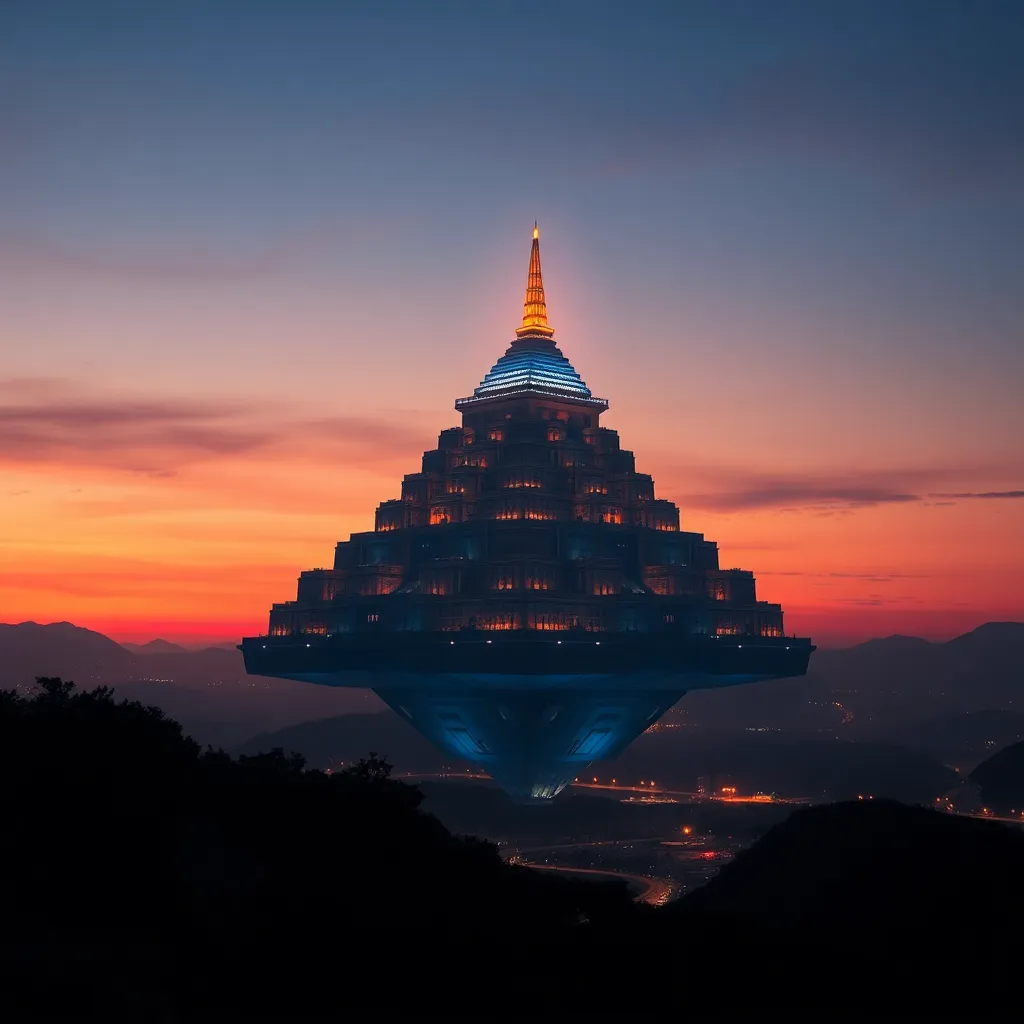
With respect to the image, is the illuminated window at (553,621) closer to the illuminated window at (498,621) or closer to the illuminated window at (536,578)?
the illuminated window at (498,621)

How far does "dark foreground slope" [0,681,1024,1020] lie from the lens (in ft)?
157

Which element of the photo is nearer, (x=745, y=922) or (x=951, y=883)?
(x=745, y=922)

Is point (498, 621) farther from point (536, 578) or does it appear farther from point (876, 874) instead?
point (876, 874)

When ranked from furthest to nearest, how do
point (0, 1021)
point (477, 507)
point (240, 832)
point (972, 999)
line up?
point (477, 507), point (240, 832), point (972, 999), point (0, 1021)

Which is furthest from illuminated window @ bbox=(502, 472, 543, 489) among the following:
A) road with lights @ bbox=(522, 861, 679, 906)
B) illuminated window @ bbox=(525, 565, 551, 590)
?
road with lights @ bbox=(522, 861, 679, 906)

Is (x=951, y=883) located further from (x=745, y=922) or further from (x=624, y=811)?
(x=624, y=811)

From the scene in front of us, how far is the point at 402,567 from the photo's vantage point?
188m

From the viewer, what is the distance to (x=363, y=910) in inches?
2052

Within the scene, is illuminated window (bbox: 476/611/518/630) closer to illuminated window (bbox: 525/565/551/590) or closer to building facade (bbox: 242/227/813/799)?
building facade (bbox: 242/227/813/799)

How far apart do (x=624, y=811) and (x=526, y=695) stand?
34.1m

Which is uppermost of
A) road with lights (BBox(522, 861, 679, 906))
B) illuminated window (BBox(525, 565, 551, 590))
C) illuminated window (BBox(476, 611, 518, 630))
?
illuminated window (BBox(525, 565, 551, 590))

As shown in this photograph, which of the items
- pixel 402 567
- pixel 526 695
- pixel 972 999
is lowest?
pixel 972 999

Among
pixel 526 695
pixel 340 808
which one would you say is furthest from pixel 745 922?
pixel 526 695

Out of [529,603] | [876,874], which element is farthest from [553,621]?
[876,874]
